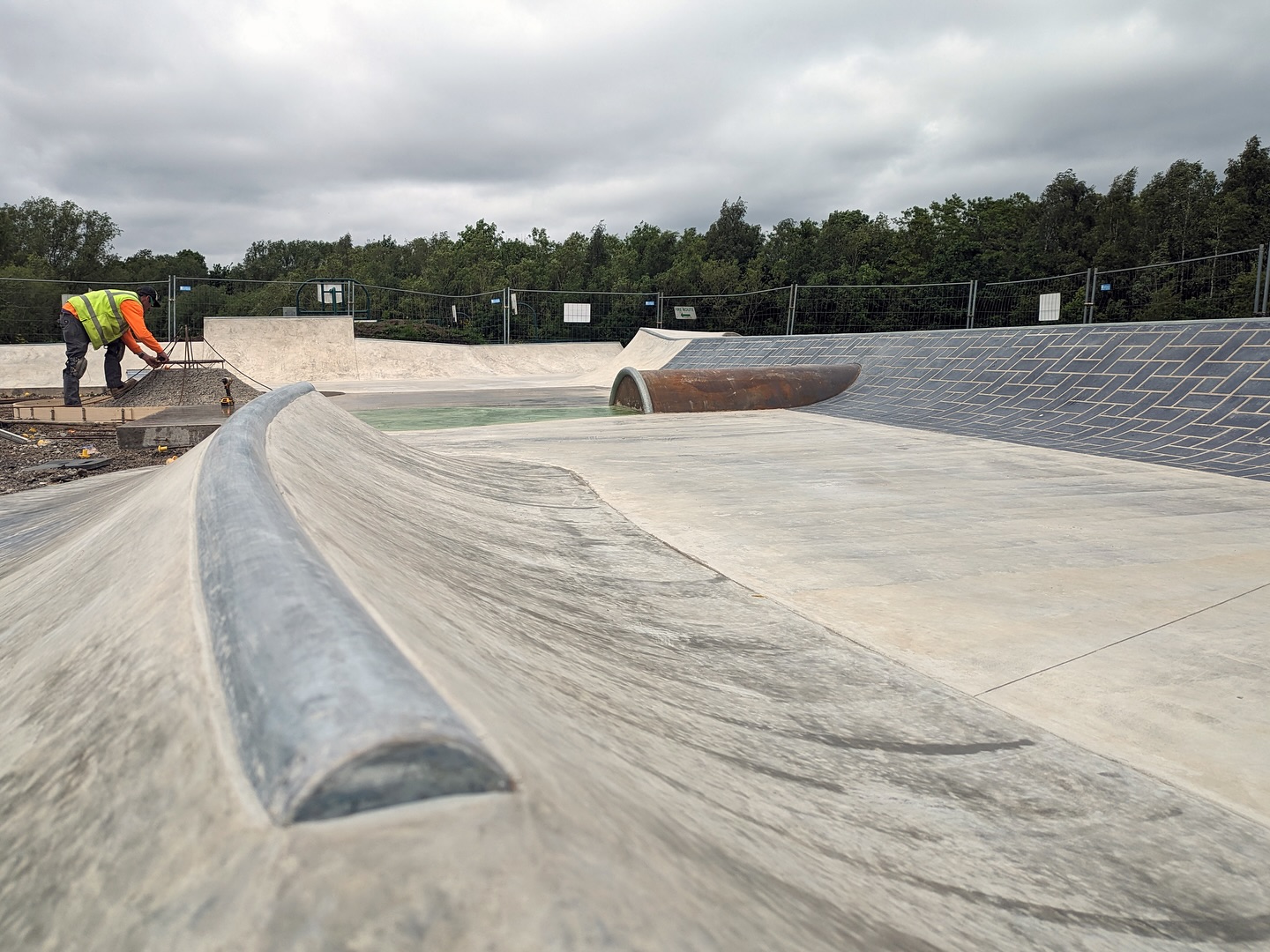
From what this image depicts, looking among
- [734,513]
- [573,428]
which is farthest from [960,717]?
[573,428]

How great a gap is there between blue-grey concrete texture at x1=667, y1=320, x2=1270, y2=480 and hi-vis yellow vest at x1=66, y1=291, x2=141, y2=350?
28.3ft

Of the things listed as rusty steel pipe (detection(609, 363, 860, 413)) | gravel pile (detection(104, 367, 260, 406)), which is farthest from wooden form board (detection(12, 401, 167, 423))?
rusty steel pipe (detection(609, 363, 860, 413))

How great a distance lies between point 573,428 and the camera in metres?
9.30

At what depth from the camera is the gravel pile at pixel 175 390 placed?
9383 millimetres

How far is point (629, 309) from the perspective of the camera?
26.3 m

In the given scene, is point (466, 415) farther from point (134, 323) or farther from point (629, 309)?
point (629, 309)

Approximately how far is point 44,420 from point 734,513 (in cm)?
817

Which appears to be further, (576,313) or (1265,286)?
(576,313)

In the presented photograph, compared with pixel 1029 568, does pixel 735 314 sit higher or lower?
higher

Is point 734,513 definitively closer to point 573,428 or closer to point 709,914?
point 709,914

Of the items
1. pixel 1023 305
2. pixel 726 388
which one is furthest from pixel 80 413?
pixel 1023 305

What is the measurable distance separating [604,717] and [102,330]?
9.65 m

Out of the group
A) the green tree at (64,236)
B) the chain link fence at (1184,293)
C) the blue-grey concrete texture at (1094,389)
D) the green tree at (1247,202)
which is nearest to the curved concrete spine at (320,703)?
the blue-grey concrete texture at (1094,389)

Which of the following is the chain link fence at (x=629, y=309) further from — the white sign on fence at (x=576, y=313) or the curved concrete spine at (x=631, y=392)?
the curved concrete spine at (x=631, y=392)
